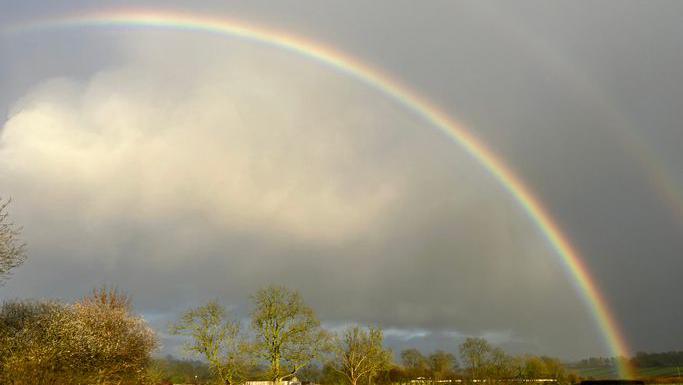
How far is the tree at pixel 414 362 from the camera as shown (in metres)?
130

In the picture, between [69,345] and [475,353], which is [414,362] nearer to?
[475,353]

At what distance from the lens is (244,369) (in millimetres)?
64625

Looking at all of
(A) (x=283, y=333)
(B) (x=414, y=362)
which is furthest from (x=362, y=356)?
(B) (x=414, y=362)

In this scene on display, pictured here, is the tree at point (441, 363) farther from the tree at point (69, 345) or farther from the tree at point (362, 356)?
the tree at point (69, 345)

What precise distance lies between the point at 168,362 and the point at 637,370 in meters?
159

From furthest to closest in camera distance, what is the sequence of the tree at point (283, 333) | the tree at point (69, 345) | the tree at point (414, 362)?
1. the tree at point (414, 362)
2. the tree at point (283, 333)
3. the tree at point (69, 345)

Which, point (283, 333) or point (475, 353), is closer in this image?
point (283, 333)

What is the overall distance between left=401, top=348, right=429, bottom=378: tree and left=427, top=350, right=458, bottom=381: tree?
5.49 feet

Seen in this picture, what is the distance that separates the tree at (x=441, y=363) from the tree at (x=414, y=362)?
1.67 metres

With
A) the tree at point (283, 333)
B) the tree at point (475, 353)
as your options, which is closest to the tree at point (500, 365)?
the tree at point (475, 353)

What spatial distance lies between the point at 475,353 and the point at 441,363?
13.1 metres

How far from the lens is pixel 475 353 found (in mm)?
121625

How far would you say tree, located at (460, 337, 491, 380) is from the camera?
11991cm

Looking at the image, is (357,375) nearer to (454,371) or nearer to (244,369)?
(244,369)
